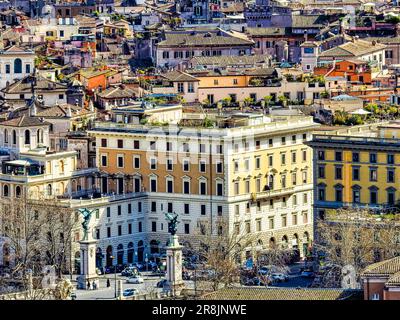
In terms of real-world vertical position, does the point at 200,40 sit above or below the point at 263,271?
above

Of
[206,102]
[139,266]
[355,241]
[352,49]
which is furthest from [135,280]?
[352,49]

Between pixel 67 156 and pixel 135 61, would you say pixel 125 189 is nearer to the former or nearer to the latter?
pixel 67 156

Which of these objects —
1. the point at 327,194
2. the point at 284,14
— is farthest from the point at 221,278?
the point at 284,14

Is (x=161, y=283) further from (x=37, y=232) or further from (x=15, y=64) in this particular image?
(x=15, y=64)

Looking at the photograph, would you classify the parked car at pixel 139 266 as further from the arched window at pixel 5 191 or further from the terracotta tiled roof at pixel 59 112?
the terracotta tiled roof at pixel 59 112

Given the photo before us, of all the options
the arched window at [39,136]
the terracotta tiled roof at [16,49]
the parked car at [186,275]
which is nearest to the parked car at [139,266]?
the parked car at [186,275]

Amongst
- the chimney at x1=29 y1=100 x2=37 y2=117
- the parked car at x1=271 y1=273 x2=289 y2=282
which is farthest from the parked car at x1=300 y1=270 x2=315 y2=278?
the chimney at x1=29 y1=100 x2=37 y2=117

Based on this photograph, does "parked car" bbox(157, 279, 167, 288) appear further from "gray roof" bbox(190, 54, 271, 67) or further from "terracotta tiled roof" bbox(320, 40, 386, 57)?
"terracotta tiled roof" bbox(320, 40, 386, 57)
